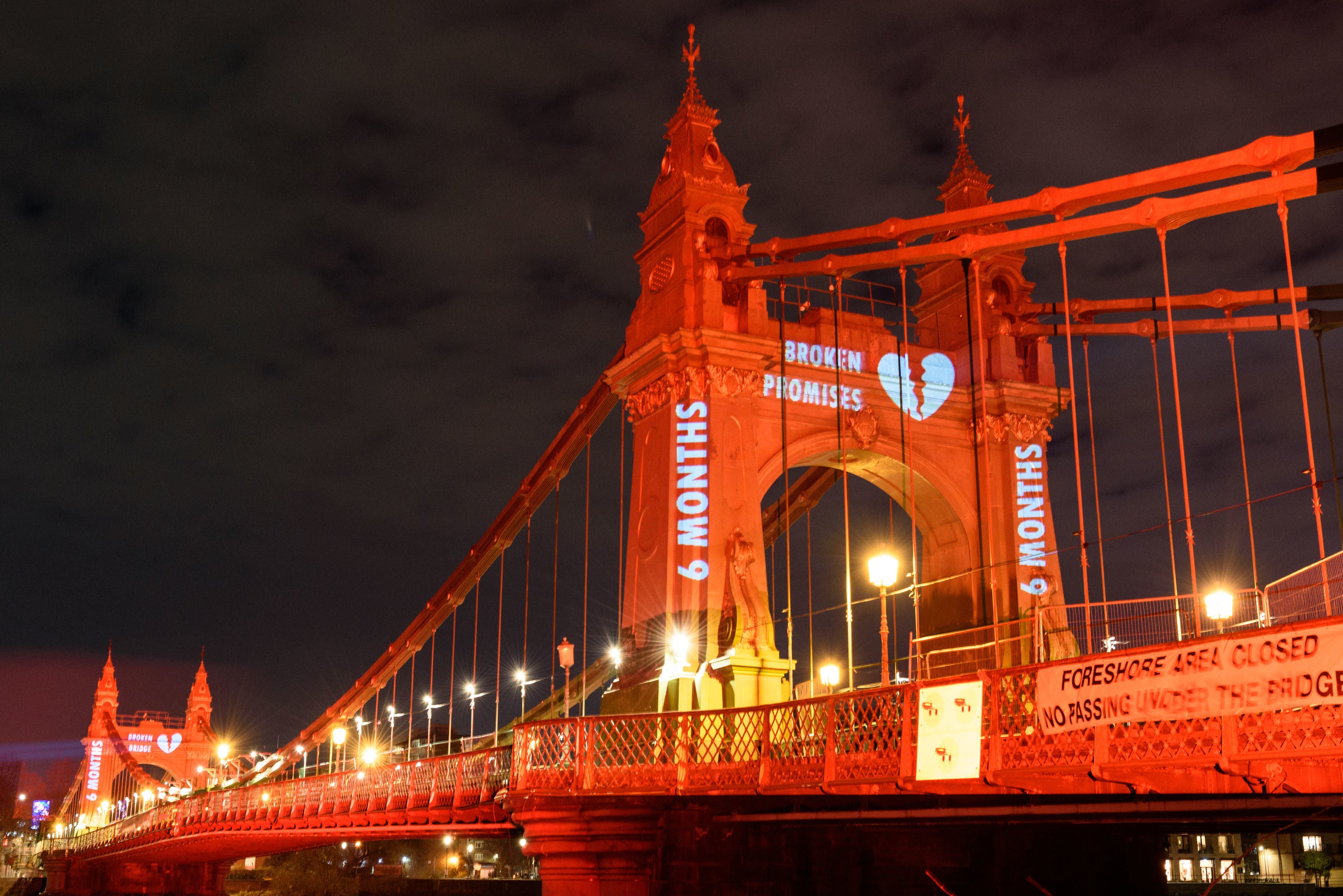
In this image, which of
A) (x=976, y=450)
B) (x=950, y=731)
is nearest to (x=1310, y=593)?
(x=950, y=731)

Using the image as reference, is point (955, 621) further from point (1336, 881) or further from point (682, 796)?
point (1336, 881)

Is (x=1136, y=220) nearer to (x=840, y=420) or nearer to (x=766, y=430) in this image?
(x=840, y=420)

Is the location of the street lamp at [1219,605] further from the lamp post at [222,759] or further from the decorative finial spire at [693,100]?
the lamp post at [222,759]

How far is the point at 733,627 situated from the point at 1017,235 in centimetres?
1022

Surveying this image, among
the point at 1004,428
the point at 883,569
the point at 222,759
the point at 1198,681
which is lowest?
the point at 1198,681

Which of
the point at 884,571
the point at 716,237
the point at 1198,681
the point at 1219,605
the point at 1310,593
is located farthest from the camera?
the point at 716,237

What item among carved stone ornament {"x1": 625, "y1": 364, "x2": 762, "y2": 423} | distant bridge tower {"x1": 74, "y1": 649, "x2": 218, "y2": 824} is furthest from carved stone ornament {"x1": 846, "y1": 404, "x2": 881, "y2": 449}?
distant bridge tower {"x1": 74, "y1": 649, "x2": 218, "y2": 824}

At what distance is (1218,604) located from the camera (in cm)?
1811

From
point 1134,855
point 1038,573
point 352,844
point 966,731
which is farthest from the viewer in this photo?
point 352,844

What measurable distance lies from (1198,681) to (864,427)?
20235 mm

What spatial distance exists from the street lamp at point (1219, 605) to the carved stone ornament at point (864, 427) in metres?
12.3

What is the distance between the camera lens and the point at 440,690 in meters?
111

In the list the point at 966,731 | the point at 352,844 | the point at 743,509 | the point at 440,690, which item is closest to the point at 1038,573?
the point at 743,509

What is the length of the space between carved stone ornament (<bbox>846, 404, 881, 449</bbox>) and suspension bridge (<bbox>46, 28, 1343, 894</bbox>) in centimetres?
8
